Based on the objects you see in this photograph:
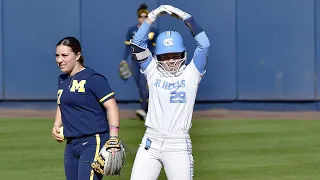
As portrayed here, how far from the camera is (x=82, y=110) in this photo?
7.46 metres

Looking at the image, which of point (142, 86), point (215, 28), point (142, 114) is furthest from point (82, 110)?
point (215, 28)

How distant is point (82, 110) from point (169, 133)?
0.79 meters

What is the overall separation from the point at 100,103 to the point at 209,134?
776 cm

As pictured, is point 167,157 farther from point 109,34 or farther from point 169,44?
point 109,34

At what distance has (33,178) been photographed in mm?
10547

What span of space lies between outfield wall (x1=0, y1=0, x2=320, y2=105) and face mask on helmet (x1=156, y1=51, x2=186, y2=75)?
1180cm

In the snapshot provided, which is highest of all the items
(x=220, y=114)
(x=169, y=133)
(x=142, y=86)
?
(x=169, y=133)

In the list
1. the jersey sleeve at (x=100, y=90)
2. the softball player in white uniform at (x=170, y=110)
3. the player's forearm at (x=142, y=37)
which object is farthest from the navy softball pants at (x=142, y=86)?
the jersey sleeve at (x=100, y=90)

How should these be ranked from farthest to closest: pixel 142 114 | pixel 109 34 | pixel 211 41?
pixel 109 34, pixel 211 41, pixel 142 114

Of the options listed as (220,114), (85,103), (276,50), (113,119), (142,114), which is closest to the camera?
(113,119)

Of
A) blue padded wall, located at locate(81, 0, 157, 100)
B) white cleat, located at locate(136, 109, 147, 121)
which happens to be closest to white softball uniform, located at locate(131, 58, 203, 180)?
white cleat, located at locate(136, 109, 147, 121)

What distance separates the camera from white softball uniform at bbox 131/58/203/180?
7391 millimetres

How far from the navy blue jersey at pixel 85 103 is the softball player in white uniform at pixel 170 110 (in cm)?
42

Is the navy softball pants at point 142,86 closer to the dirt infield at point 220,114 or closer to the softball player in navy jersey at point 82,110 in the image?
the dirt infield at point 220,114
